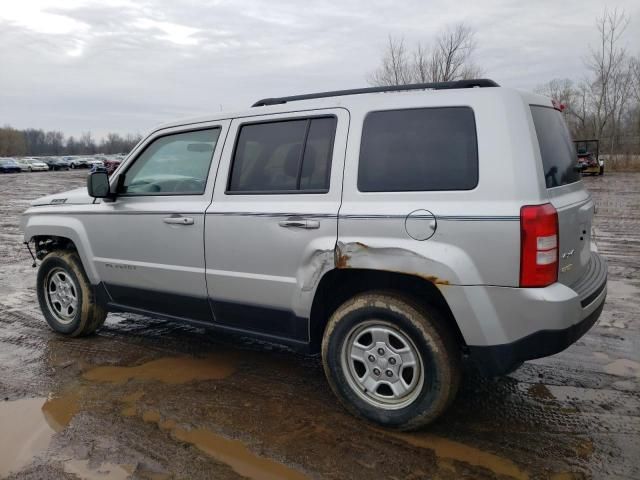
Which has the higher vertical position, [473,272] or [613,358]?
[473,272]

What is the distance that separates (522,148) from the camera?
2898mm

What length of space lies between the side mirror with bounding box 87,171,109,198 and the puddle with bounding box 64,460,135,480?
2.16 meters

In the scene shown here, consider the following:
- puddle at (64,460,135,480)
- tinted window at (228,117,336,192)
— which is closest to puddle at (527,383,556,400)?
tinted window at (228,117,336,192)

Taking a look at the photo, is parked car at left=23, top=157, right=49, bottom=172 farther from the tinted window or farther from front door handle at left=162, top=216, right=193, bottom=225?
the tinted window

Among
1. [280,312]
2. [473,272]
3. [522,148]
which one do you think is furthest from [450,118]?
[280,312]

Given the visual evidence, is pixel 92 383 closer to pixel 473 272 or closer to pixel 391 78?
pixel 473 272

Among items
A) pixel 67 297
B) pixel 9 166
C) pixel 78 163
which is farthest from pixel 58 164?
pixel 67 297

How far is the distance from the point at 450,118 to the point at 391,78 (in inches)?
1231

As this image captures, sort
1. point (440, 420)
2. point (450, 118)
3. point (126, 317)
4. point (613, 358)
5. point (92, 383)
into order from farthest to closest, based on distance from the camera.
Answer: point (126, 317)
point (613, 358)
point (92, 383)
point (440, 420)
point (450, 118)

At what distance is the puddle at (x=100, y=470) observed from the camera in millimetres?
2898

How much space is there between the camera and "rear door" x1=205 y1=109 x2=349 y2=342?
3434mm

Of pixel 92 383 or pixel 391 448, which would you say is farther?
pixel 92 383

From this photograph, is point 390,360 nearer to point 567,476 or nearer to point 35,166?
point 567,476

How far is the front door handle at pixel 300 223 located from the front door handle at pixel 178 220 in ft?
2.70
